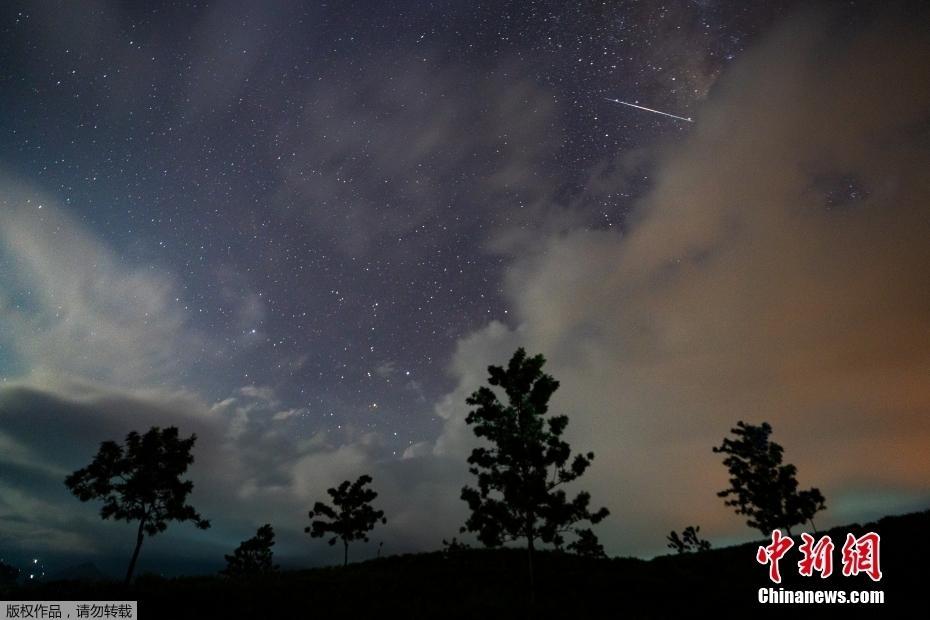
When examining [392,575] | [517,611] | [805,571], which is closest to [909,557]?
[805,571]

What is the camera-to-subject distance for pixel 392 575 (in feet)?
84.6

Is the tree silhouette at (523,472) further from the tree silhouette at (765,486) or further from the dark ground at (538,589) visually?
the tree silhouette at (765,486)

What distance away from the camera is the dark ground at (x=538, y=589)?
17.3 m

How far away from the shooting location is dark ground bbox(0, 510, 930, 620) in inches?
683

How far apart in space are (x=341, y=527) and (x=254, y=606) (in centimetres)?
2874

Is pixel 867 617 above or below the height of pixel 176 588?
above

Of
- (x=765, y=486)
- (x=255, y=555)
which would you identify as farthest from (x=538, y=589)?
(x=255, y=555)

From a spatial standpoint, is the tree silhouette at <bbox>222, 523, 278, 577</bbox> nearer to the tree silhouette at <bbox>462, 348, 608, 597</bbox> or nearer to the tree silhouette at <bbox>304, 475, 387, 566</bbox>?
the tree silhouette at <bbox>304, 475, 387, 566</bbox>

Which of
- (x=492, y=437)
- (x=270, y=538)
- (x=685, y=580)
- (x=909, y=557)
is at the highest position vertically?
(x=492, y=437)

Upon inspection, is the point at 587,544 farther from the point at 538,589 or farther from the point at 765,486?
the point at 765,486

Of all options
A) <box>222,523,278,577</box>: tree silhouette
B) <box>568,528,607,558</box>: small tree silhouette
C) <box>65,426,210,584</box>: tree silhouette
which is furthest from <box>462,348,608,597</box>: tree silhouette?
<box>222,523,278,577</box>: tree silhouette

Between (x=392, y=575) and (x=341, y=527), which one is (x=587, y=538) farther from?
(x=341, y=527)

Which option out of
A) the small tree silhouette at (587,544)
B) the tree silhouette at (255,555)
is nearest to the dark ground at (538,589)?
the small tree silhouette at (587,544)

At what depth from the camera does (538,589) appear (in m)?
21.4
